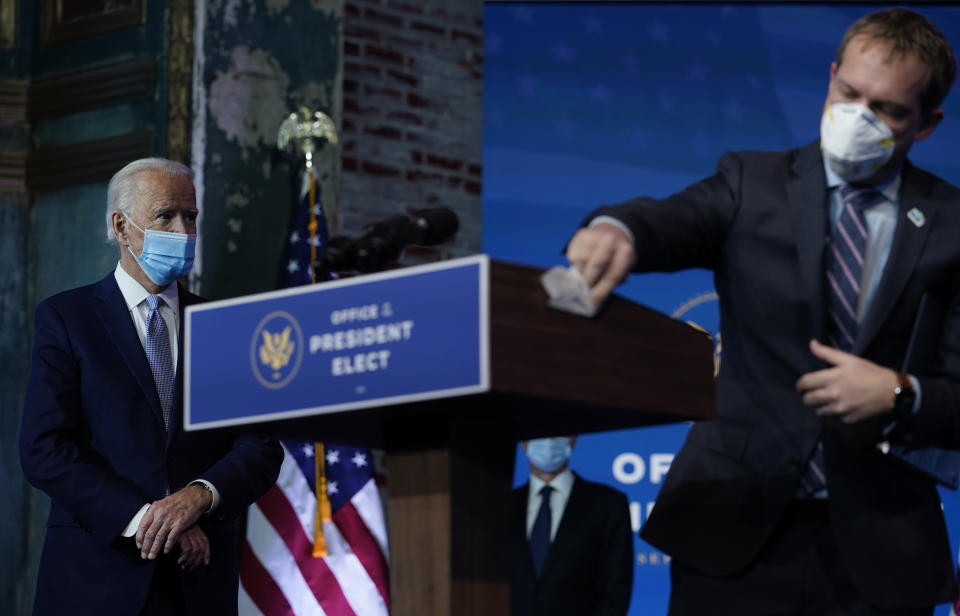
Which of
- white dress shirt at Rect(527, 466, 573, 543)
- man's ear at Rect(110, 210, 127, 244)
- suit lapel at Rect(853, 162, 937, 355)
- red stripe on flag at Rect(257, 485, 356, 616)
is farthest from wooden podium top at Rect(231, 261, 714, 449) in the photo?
white dress shirt at Rect(527, 466, 573, 543)

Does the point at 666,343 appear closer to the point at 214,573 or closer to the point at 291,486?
the point at 214,573

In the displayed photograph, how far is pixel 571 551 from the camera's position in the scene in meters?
6.14

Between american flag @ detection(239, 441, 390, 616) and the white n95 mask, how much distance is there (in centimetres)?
344

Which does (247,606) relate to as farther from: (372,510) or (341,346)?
(341,346)

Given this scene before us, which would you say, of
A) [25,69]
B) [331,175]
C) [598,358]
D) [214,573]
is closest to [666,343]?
[598,358]

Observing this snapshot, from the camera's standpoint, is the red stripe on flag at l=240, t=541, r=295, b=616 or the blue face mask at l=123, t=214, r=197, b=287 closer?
the blue face mask at l=123, t=214, r=197, b=287

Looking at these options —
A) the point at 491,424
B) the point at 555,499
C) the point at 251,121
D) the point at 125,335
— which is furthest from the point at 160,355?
the point at 555,499

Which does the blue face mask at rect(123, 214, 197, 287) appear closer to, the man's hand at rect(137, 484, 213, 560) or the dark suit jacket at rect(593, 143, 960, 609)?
the man's hand at rect(137, 484, 213, 560)

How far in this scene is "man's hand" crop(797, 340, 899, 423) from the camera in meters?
2.02

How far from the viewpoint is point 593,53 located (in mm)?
7441

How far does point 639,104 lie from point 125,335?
445 cm

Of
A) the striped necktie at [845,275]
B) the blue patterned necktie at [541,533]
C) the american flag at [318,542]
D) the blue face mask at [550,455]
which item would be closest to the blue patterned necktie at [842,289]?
the striped necktie at [845,275]

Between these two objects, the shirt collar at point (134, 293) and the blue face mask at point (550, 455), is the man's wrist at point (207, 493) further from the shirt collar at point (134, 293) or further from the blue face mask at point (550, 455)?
the blue face mask at point (550, 455)

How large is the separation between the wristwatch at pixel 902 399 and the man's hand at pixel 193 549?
1.84 m
